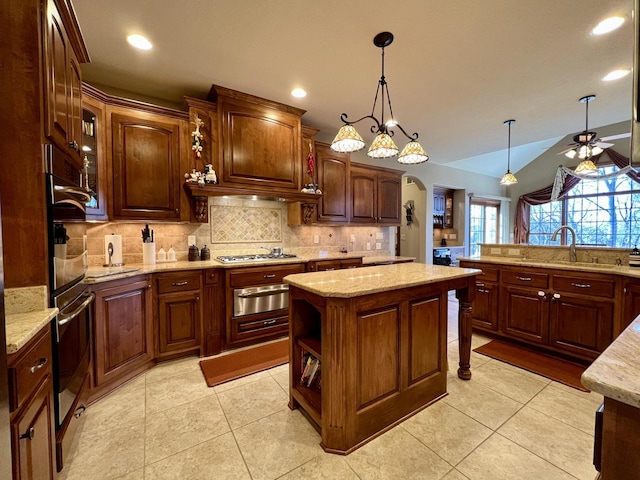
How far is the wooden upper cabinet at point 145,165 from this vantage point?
8.02ft

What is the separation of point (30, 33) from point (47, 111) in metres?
0.33

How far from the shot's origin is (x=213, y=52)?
7.22 ft

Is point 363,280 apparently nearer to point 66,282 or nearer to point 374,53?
point 66,282

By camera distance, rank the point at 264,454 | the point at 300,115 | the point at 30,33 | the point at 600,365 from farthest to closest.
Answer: the point at 300,115, the point at 264,454, the point at 30,33, the point at 600,365

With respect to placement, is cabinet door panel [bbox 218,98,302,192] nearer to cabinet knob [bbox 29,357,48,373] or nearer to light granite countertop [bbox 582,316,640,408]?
cabinet knob [bbox 29,357,48,373]

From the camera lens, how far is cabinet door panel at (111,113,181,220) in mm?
2447

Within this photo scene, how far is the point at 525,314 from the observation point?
2.79 m

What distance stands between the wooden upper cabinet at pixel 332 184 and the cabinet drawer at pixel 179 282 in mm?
1774

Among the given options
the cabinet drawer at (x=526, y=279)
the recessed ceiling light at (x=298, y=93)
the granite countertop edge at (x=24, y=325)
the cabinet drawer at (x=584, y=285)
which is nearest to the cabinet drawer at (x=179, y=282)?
the granite countertop edge at (x=24, y=325)

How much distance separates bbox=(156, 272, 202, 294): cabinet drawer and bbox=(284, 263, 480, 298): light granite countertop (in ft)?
4.08

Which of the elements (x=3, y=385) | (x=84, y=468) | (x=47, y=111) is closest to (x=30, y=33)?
(x=47, y=111)

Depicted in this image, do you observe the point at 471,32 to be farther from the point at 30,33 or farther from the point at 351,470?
the point at 351,470

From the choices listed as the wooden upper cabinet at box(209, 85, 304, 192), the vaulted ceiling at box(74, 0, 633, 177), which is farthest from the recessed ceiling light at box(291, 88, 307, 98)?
the wooden upper cabinet at box(209, 85, 304, 192)

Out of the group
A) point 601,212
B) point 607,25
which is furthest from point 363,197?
point 601,212
